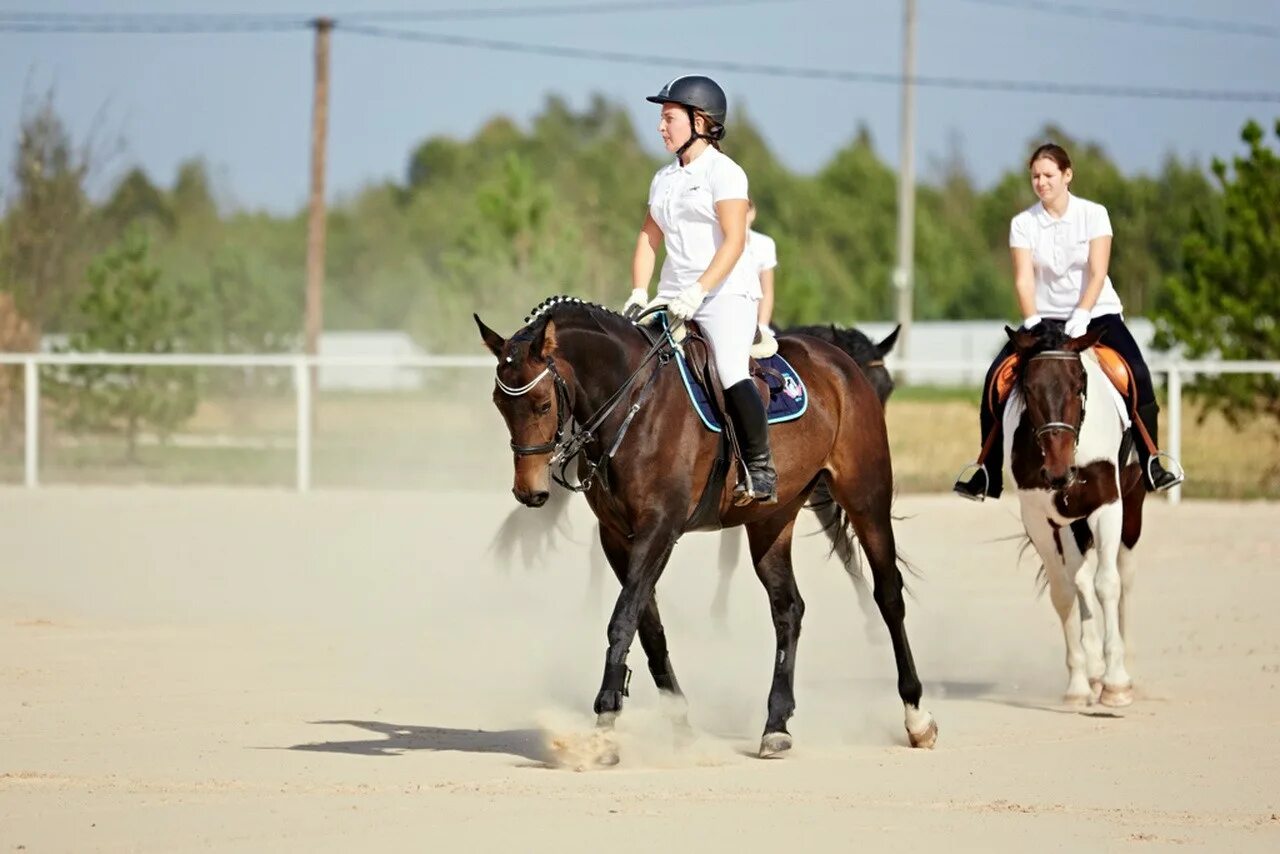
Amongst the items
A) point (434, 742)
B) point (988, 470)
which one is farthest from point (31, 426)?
point (434, 742)

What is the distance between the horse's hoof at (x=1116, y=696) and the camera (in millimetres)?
8531

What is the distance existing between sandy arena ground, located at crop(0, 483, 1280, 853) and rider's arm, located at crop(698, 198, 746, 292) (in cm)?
190

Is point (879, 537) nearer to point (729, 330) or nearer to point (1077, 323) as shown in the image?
point (729, 330)

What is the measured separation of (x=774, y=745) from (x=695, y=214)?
7.24 ft

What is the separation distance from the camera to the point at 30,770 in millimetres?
6414

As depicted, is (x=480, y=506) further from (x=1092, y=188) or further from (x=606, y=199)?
(x=1092, y=188)

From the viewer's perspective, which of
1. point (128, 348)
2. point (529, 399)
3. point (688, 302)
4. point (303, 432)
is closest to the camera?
point (529, 399)

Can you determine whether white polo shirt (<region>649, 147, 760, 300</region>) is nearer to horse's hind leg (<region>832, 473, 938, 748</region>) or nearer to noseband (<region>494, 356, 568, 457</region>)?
noseband (<region>494, 356, 568, 457</region>)

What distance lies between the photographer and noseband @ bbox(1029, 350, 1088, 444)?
8.34m

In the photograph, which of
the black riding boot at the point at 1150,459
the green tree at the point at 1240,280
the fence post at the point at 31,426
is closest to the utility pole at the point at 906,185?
the green tree at the point at 1240,280

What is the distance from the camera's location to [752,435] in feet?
23.1

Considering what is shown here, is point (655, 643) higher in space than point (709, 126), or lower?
lower

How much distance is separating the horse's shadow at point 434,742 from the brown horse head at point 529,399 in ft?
4.00

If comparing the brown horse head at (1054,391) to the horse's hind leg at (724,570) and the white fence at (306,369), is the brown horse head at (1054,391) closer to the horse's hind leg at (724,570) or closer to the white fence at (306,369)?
the horse's hind leg at (724,570)
